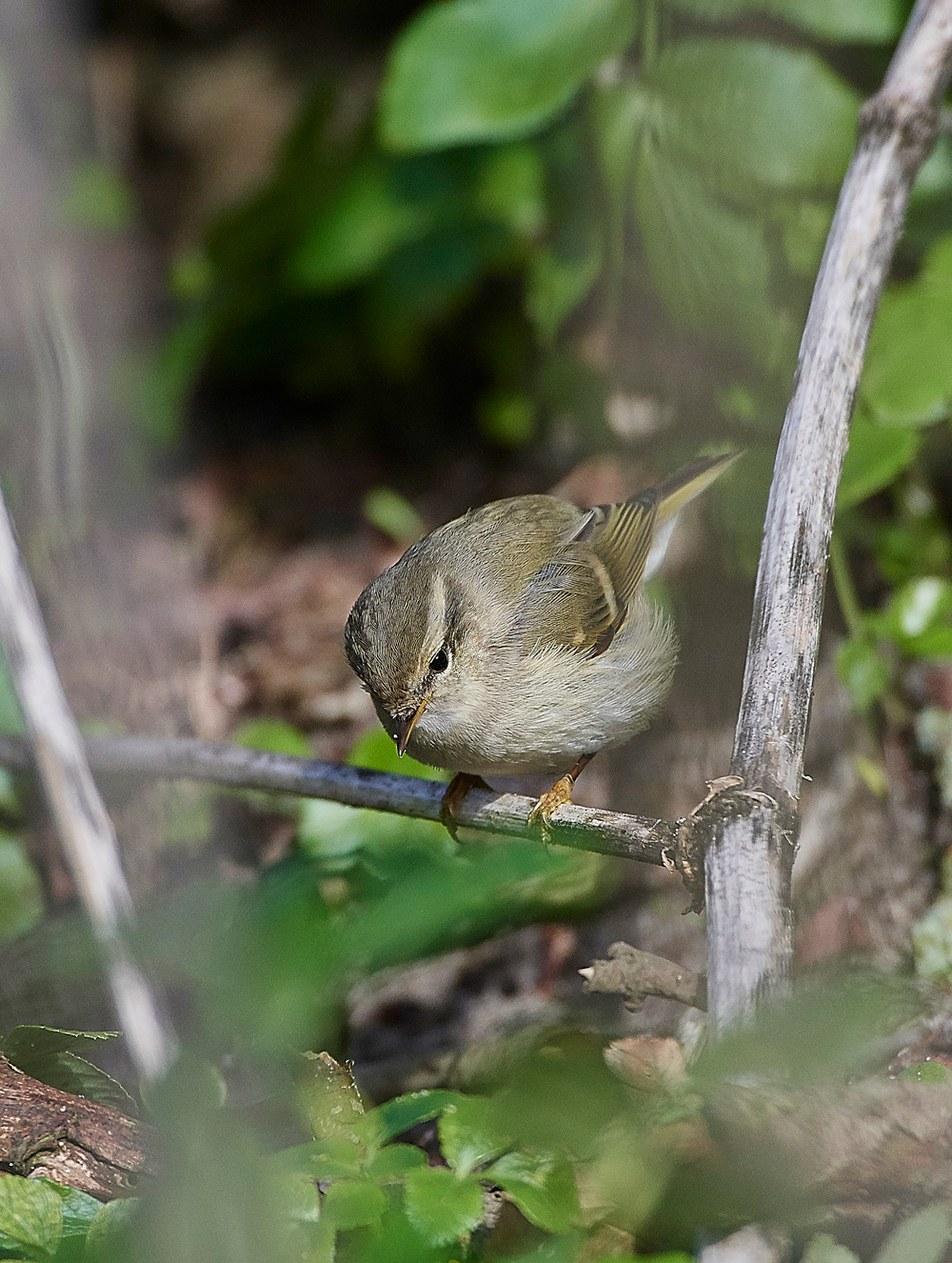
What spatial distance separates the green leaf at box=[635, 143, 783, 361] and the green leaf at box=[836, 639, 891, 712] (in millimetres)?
1112

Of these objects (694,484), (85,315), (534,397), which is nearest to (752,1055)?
(694,484)

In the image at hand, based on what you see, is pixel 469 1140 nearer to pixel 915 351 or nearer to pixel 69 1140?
pixel 69 1140

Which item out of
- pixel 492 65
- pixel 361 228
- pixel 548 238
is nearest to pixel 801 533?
pixel 492 65

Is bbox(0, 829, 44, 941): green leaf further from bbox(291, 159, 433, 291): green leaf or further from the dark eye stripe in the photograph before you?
bbox(291, 159, 433, 291): green leaf

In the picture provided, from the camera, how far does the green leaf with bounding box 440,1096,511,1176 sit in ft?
5.43

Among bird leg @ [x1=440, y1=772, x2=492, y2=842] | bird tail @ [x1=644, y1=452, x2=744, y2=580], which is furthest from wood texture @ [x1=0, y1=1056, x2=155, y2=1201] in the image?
bird tail @ [x1=644, y1=452, x2=744, y2=580]

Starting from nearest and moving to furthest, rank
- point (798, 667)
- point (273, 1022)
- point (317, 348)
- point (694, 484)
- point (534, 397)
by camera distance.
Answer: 1. point (273, 1022)
2. point (798, 667)
3. point (694, 484)
4. point (534, 397)
5. point (317, 348)

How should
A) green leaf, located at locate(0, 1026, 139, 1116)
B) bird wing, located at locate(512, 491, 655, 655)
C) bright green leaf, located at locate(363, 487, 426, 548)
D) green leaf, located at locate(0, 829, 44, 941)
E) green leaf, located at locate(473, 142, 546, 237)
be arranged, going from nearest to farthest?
green leaf, located at locate(0, 1026, 139, 1116) < bird wing, located at locate(512, 491, 655, 655) < green leaf, located at locate(0, 829, 44, 941) < green leaf, located at locate(473, 142, 546, 237) < bright green leaf, located at locate(363, 487, 426, 548)

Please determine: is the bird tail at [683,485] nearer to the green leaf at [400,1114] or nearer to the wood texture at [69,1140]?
the green leaf at [400,1114]

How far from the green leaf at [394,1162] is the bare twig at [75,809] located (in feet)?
1.20

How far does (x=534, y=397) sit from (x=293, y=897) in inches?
143

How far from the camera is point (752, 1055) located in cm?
130

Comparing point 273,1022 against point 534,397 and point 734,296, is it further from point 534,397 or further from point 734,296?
point 534,397

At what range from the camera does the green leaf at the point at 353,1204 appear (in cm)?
157
